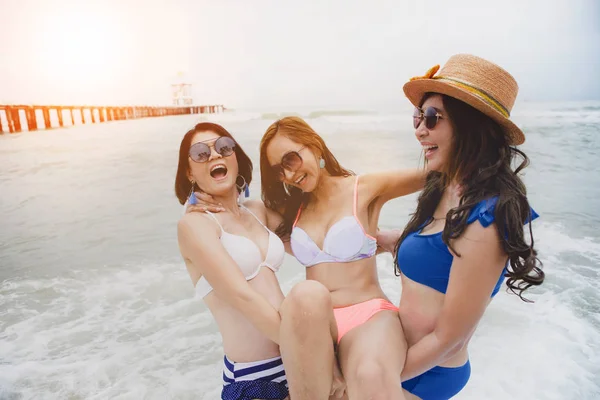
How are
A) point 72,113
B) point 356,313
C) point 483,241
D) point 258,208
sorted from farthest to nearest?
point 72,113, point 258,208, point 356,313, point 483,241

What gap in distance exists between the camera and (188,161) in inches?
93.2

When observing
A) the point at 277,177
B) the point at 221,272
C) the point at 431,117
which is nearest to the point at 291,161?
the point at 277,177

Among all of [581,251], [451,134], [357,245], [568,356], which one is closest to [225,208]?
[357,245]

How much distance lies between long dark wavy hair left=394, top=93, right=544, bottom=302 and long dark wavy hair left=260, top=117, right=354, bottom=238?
757 mm

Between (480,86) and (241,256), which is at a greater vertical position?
(480,86)

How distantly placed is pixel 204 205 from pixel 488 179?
1.45 m

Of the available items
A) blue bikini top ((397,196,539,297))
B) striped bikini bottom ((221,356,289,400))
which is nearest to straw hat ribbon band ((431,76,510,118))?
blue bikini top ((397,196,539,297))

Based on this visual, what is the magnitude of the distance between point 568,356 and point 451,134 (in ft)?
11.3

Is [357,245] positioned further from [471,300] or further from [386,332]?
[471,300]

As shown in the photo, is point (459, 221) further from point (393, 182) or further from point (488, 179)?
point (393, 182)

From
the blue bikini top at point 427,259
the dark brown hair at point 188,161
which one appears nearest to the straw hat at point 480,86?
the blue bikini top at point 427,259

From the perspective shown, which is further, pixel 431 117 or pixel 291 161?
pixel 291 161

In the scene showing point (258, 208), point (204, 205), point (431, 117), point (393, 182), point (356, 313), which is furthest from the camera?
point (258, 208)

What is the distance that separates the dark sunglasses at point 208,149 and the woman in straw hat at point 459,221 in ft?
3.36
